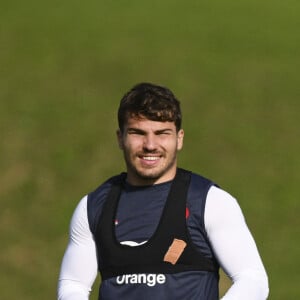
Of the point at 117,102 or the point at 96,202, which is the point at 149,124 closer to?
the point at 96,202

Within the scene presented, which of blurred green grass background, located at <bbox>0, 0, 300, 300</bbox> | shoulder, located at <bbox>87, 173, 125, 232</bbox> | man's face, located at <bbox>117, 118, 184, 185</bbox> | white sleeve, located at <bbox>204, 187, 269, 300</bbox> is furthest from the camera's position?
blurred green grass background, located at <bbox>0, 0, 300, 300</bbox>

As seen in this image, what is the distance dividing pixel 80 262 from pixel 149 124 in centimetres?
69

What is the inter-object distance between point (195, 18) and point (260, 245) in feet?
13.3

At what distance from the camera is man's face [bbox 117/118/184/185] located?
18.8 ft

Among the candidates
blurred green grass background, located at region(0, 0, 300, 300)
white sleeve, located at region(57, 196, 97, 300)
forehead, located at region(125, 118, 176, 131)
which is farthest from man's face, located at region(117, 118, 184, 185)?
blurred green grass background, located at region(0, 0, 300, 300)

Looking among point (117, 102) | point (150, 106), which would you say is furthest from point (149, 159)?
point (117, 102)

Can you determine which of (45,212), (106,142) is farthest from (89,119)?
(45,212)

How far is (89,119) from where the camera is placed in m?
15.0

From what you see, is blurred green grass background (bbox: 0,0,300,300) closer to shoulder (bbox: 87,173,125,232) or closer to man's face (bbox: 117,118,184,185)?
shoulder (bbox: 87,173,125,232)

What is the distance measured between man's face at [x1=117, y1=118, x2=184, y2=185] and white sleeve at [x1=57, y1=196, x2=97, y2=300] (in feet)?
1.10

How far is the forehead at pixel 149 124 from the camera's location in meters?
5.75

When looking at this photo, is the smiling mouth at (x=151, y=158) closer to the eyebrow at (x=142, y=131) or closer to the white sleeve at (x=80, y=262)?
the eyebrow at (x=142, y=131)

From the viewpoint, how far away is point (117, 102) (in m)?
15.2

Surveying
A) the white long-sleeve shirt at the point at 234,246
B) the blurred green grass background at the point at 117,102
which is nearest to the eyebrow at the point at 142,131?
the white long-sleeve shirt at the point at 234,246
